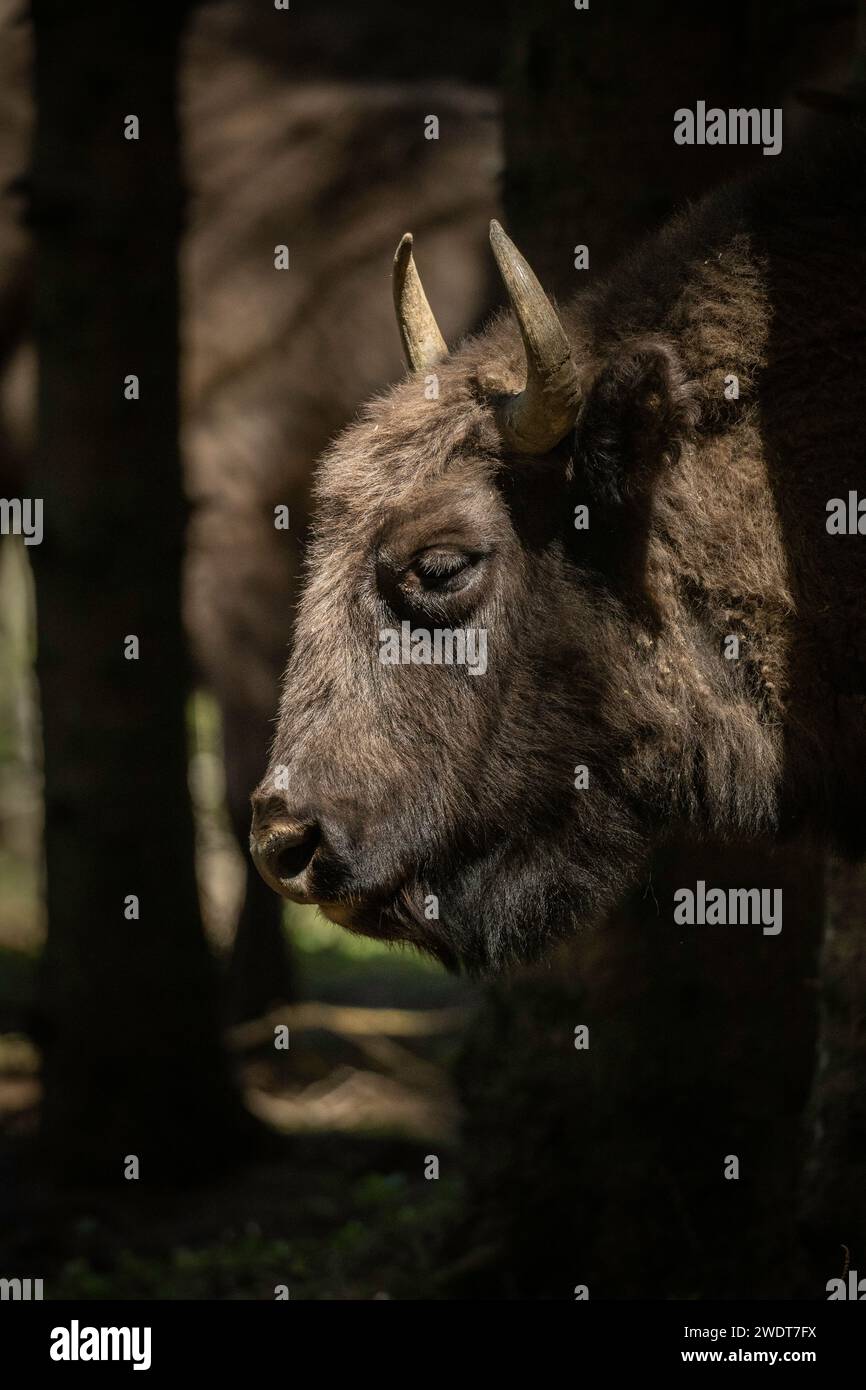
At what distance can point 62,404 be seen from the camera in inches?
266

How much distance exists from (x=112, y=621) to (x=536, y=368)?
352 centimetres

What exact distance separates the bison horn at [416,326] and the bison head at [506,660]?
0.19 meters

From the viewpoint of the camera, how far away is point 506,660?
3971 millimetres

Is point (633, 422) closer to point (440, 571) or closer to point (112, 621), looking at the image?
point (440, 571)

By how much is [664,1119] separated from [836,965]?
0.98 meters

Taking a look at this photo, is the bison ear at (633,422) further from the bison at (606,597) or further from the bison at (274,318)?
the bison at (274,318)

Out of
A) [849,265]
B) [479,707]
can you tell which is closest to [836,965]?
[479,707]

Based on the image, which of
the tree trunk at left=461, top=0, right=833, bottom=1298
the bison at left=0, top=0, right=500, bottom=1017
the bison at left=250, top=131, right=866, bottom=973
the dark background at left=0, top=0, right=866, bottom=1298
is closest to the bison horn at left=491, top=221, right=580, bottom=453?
the bison at left=250, top=131, right=866, bottom=973

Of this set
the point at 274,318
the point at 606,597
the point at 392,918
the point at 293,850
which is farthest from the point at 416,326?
the point at 274,318

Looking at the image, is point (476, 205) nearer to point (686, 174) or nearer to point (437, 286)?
Result: point (437, 286)

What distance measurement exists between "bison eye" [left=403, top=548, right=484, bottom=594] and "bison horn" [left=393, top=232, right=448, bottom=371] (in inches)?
24.8

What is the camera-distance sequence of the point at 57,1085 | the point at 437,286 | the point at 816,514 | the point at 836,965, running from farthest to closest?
the point at 437,286
the point at 57,1085
the point at 836,965
the point at 816,514

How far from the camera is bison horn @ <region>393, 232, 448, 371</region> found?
428cm

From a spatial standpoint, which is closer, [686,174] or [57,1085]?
[686,174]
